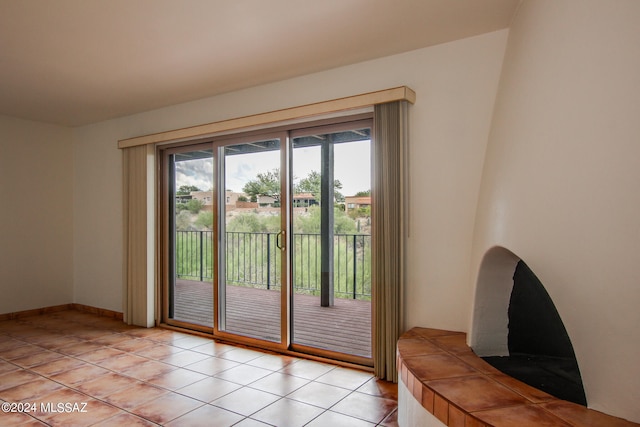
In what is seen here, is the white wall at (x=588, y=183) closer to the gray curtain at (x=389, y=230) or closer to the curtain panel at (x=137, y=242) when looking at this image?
the gray curtain at (x=389, y=230)

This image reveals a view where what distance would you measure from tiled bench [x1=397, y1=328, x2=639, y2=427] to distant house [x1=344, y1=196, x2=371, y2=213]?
1.19m

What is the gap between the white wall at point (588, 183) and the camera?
51.0 inches

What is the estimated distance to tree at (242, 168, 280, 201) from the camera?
383 cm

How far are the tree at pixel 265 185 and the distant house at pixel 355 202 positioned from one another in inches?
29.0

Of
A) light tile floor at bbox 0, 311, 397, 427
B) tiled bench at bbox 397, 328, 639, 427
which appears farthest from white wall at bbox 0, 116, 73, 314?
tiled bench at bbox 397, 328, 639, 427

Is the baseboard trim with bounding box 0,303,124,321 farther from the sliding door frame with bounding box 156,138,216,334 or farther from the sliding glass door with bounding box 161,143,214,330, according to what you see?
the sliding glass door with bounding box 161,143,214,330

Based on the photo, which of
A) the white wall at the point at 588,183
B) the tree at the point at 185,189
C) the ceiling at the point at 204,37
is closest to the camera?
the white wall at the point at 588,183

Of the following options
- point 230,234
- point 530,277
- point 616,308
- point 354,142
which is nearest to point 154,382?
point 230,234

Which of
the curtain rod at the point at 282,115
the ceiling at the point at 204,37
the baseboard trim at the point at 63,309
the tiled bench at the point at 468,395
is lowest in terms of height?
the baseboard trim at the point at 63,309

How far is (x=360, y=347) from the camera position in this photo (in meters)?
3.42

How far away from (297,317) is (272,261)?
0.58 meters

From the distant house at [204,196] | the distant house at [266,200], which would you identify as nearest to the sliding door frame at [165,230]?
the distant house at [204,196]

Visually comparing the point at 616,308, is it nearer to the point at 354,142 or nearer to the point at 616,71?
the point at 616,71

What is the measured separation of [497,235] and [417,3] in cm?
141
